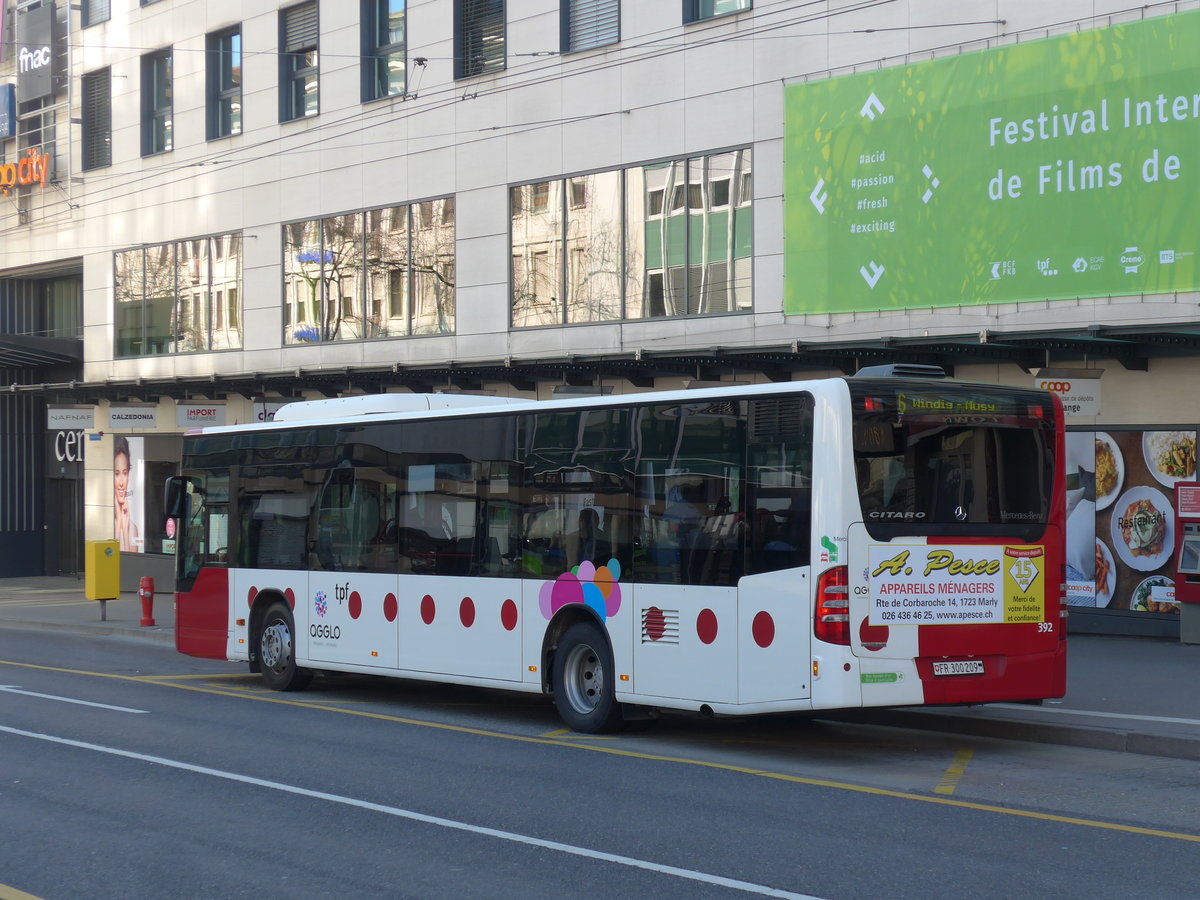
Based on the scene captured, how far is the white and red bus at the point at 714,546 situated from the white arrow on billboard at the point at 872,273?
737cm

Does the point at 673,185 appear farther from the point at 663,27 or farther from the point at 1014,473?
the point at 1014,473

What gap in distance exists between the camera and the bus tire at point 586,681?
12.2m

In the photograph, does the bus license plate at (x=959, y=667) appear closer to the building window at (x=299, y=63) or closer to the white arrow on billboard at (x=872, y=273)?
the white arrow on billboard at (x=872, y=273)

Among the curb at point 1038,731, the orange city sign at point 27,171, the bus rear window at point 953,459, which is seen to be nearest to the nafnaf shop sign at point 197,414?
the orange city sign at point 27,171

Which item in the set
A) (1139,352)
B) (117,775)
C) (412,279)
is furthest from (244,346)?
(117,775)

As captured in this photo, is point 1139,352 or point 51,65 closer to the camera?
point 1139,352

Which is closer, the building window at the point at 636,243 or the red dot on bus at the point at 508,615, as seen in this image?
the red dot on bus at the point at 508,615

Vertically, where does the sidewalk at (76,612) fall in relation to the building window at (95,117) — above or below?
below

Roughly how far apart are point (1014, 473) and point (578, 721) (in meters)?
4.15

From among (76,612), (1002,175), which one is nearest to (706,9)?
(1002,175)

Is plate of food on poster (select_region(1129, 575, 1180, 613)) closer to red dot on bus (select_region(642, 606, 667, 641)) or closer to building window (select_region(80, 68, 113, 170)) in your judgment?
red dot on bus (select_region(642, 606, 667, 641))

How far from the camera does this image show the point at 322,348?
29797 millimetres

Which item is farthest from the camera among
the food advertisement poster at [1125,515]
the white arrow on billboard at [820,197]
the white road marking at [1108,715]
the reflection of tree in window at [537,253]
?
the reflection of tree in window at [537,253]

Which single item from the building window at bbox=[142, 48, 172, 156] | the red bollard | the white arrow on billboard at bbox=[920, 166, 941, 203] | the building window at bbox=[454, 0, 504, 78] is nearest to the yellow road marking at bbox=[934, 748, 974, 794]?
the white arrow on billboard at bbox=[920, 166, 941, 203]
